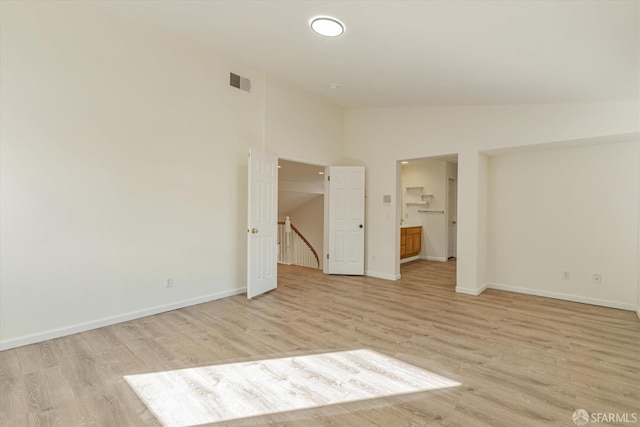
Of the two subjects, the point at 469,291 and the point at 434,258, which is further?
the point at 434,258

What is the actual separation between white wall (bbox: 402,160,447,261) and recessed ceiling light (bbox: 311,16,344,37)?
5.62 m

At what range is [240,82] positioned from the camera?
455 centimetres

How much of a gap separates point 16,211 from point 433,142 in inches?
210

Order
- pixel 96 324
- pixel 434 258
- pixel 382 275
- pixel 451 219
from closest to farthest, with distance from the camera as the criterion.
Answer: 1. pixel 96 324
2. pixel 382 275
3. pixel 434 258
4. pixel 451 219

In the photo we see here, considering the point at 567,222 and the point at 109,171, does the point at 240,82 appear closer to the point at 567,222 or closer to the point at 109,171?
the point at 109,171

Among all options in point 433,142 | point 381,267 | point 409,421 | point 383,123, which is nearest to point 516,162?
point 433,142

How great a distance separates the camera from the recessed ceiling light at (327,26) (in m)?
2.83

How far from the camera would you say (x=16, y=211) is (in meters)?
2.81

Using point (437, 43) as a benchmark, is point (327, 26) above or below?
above

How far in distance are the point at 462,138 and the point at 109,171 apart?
4797 mm

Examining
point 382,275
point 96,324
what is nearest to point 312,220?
point 382,275

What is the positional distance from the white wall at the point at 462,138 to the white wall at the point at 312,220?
3896mm

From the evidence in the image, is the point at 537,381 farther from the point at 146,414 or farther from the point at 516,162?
the point at 516,162

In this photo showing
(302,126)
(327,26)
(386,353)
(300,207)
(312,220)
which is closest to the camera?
(386,353)
